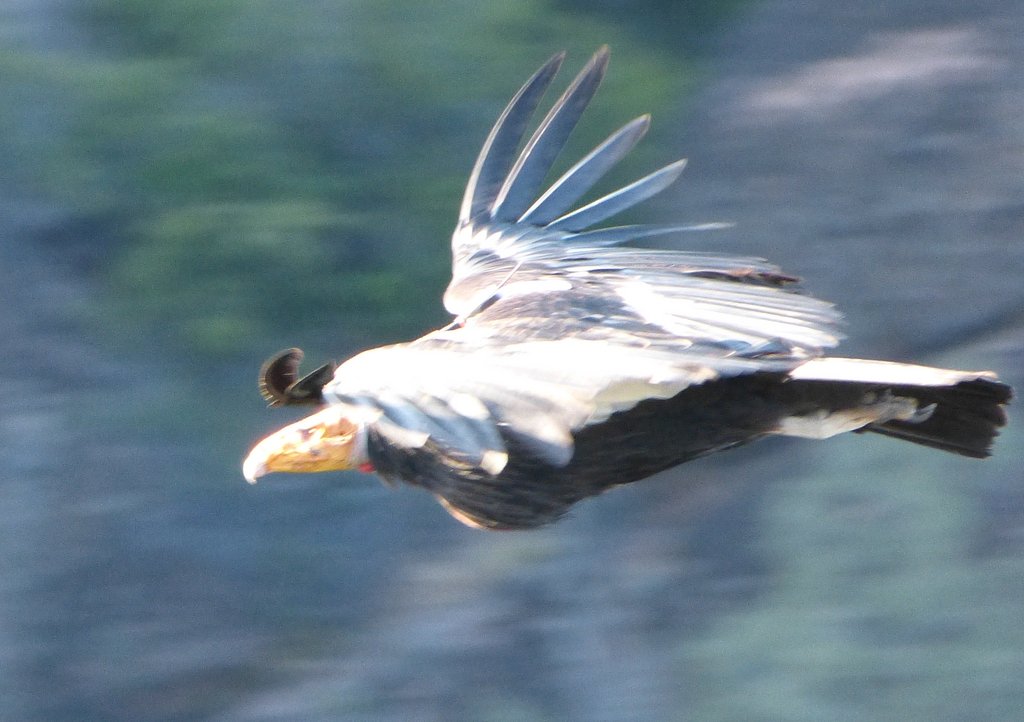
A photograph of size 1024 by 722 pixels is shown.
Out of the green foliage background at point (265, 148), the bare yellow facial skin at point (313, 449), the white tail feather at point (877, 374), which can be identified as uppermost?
the green foliage background at point (265, 148)

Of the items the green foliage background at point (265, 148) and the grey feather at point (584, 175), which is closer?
the grey feather at point (584, 175)

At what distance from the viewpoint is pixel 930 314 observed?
21.6 ft

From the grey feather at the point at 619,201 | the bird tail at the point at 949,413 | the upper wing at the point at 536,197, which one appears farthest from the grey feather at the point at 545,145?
the bird tail at the point at 949,413

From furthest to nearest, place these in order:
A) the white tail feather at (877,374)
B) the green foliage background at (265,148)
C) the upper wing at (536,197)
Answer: the green foliage background at (265,148) → the upper wing at (536,197) → the white tail feather at (877,374)

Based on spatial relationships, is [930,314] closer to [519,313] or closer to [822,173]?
[822,173]

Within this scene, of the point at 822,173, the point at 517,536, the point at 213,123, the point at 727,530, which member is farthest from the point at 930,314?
the point at 213,123

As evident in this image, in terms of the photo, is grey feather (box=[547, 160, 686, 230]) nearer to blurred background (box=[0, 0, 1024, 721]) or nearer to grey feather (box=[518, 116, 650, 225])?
grey feather (box=[518, 116, 650, 225])

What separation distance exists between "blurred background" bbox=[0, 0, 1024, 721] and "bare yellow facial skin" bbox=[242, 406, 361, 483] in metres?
2.49

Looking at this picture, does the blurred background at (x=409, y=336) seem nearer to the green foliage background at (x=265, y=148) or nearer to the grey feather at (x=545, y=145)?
the green foliage background at (x=265, y=148)

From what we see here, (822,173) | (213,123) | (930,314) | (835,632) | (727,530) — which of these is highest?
(213,123)

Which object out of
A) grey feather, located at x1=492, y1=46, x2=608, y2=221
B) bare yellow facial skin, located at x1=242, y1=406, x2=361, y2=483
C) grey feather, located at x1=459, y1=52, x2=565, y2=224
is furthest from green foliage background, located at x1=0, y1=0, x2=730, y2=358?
bare yellow facial skin, located at x1=242, y1=406, x2=361, y2=483

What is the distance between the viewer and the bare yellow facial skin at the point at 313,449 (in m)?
3.83

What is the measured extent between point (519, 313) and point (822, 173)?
11.2ft

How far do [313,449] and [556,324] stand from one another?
2.21 ft
